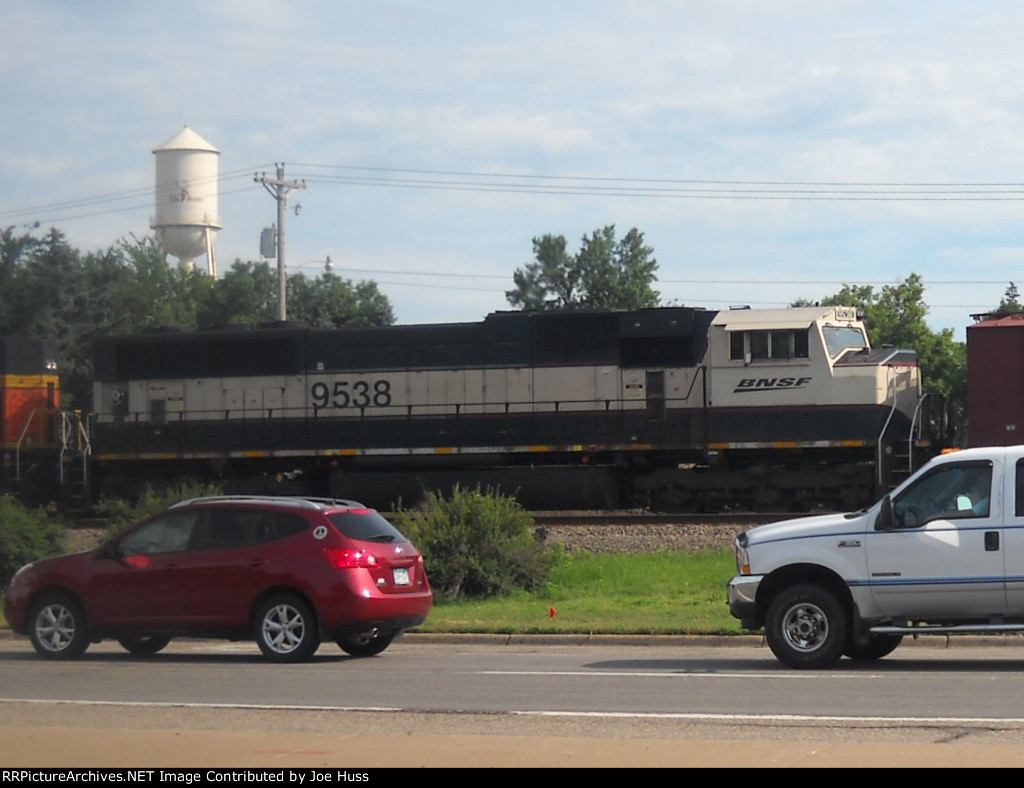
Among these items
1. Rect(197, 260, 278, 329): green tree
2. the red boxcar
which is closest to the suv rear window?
the red boxcar

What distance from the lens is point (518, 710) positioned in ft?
29.1

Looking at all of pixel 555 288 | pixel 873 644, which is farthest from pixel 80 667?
pixel 555 288

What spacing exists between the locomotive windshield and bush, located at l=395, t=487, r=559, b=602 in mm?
8535

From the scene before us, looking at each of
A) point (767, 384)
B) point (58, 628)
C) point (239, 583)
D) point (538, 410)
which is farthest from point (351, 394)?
point (239, 583)

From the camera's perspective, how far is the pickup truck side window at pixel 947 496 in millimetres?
10852

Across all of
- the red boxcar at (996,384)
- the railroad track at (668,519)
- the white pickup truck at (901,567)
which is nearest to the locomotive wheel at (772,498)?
the railroad track at (668,519)

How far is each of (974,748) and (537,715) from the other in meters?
2.81

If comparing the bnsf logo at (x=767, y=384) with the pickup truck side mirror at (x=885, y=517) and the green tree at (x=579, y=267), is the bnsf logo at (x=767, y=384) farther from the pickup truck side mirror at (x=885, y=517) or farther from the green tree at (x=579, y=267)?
the green tree at (x=579, y=267)

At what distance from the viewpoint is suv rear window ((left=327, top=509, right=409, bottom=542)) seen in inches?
497

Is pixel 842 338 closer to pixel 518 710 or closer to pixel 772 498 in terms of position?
pixel 772 498

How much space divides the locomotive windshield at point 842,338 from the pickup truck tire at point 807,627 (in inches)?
536

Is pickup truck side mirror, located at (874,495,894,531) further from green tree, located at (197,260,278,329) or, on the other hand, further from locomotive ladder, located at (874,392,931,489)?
green tree, located at (197,260,278,329)

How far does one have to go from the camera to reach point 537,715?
861 centimetres

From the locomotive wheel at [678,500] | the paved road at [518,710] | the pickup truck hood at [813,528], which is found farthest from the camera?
the locomotive wheel at [678,500]
